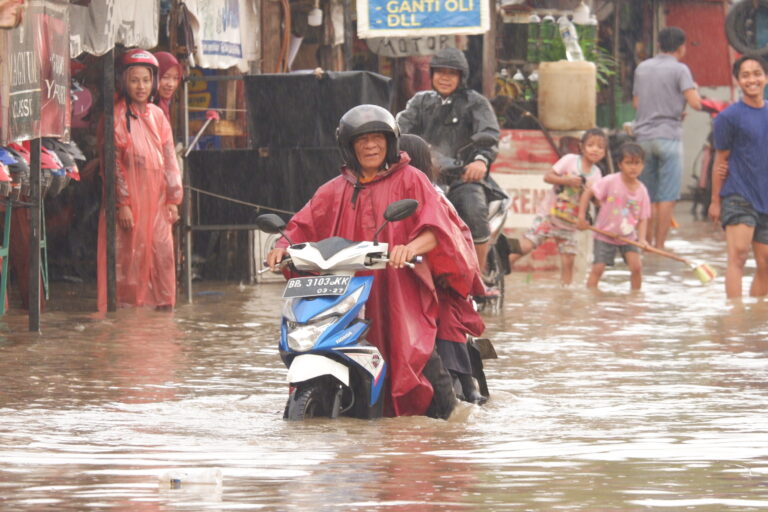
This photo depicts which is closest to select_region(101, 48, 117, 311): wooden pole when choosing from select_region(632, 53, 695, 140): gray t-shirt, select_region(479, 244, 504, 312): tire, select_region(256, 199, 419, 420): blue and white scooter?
select_region(479, 244, 504, 312): tire

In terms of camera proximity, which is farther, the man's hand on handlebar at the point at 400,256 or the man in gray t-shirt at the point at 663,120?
the man in gray t-shirt at the point at 663,120

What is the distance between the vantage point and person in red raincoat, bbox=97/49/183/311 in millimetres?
13375

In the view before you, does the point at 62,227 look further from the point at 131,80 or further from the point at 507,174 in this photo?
the point at 507,174

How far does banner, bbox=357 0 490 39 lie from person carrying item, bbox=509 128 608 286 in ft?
4.84

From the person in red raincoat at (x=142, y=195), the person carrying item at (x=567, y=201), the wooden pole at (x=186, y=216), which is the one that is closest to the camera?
the person in red raincoat at (x=142, y=195)

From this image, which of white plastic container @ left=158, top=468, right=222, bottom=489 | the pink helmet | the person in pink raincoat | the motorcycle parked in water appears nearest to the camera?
white plastic container @ left=158, top=468, right=222, bottom=489

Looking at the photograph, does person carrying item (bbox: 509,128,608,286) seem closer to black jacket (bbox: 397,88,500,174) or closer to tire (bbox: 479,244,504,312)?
tire (bbox: 479,244,504,312)

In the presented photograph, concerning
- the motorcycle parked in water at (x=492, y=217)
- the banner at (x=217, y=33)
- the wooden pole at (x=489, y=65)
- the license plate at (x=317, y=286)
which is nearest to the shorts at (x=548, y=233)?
the motorcycle parked in water at (x=492, y=217)

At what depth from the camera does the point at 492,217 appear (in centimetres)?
1344

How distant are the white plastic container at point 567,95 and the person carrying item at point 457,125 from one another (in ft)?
18.9

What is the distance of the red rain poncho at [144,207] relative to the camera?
44.1 feet

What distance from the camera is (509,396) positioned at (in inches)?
353

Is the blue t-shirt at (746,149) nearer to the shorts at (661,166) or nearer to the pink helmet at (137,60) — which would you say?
the pink helmet at (137,60)

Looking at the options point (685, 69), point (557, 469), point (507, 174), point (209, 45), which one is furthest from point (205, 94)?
point (557, 469)
